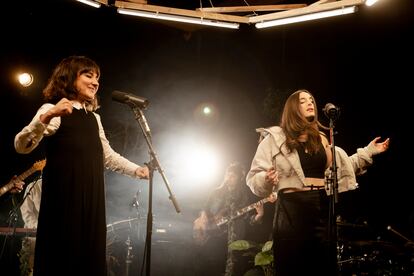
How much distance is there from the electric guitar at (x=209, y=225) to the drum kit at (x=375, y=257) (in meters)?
1.79

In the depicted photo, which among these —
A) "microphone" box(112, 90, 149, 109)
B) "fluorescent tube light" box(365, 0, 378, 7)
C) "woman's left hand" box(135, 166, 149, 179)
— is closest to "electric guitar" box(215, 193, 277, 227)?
"fluorescent tube light" box(365, 0, 378, 7)

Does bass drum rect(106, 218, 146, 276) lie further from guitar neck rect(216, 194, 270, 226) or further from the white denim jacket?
the white denim jacket

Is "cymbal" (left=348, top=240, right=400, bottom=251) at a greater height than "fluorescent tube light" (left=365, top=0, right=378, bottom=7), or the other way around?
"fluorescent tube light" (left=365, top=0, right=378, bottom=7)

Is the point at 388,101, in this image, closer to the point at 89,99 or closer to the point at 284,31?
the point at 284,31

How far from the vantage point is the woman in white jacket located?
9.59 feet

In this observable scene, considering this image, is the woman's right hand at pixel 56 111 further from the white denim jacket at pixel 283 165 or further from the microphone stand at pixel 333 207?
the microphone stand at pixel 333 207

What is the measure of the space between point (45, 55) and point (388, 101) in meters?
7.96

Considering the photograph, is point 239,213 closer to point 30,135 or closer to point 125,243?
point 125,243

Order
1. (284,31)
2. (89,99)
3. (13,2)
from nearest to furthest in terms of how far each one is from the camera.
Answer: (89,99) → (13,2) → (284,31)

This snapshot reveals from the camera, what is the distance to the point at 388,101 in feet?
31.8

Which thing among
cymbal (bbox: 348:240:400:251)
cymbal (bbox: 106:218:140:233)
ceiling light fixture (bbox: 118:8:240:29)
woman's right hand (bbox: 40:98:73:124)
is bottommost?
cymbal (bbox: 348:240:400:251)

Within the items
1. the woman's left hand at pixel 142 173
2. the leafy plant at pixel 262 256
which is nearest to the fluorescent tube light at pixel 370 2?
the woman's left hand at pixel 142 173

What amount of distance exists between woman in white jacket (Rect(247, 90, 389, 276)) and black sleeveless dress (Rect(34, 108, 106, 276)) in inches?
50.4

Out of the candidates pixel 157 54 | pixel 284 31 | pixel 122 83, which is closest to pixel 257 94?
pixel 284 31
